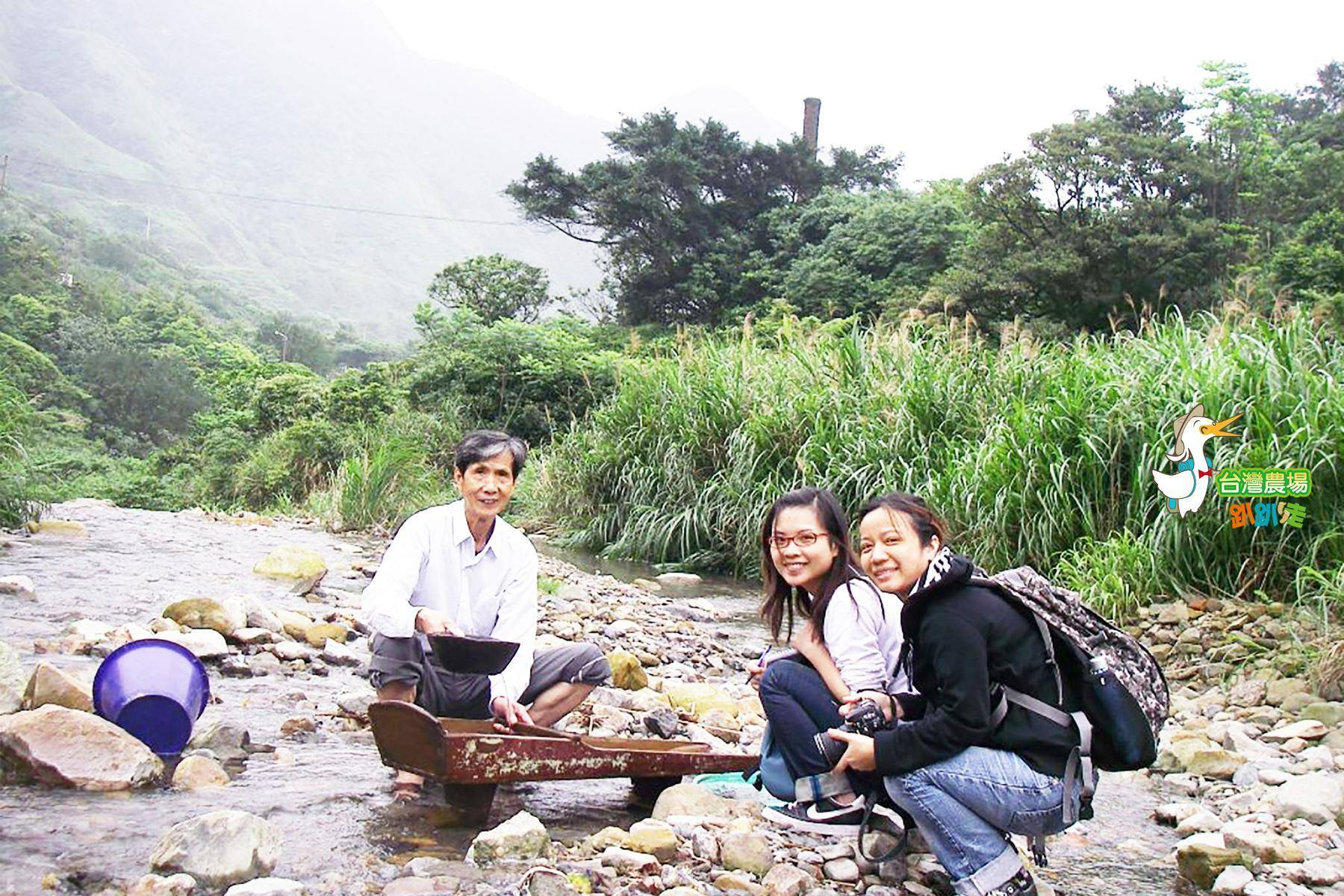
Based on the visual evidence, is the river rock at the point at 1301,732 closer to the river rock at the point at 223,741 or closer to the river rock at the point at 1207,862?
the river rock at the point at 1207,862

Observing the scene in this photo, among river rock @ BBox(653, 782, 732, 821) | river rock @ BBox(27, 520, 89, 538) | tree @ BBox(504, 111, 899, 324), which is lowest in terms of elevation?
river rock @ BBox(653, 782, 732, 821)

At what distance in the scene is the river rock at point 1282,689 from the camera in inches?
187

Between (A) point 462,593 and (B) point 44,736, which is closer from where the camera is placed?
(B) point 44,736

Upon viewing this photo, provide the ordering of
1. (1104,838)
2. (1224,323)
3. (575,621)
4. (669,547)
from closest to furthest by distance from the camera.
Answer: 1. (1104,838)
2. (575,621)
3. (1224,323)
4. (669,547)

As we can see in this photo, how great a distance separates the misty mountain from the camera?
64062 mm

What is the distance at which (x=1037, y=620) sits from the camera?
7.82 ft

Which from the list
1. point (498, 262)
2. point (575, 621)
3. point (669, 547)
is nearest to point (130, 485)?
point (498, 262)

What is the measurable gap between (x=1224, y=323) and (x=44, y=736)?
21.1 ft

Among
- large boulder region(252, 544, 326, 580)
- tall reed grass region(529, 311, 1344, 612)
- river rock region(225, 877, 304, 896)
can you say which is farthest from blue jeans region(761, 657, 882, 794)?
large boulder region(252, 544, 326, 580)

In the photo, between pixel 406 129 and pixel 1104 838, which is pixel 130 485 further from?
pixel 406 129

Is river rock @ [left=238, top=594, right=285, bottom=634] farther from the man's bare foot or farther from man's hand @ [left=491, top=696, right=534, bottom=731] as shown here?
man's hand @ [left=491, top=696, right=534, bottom=731]

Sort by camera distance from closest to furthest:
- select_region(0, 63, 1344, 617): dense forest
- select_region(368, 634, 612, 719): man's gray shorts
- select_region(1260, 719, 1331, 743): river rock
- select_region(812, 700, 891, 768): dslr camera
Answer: select_region(812, 700, 891, 768): dslr camera
select_region(368, 634, 612, 719): man's gray shorts
select_region(1260, 719, 1331, 743): river rock
select_region(0, 63, 1344, 617): dense forest

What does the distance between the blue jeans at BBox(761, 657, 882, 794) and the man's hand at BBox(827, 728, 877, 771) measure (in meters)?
0.20

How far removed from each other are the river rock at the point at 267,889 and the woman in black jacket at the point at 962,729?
1.19 meters
